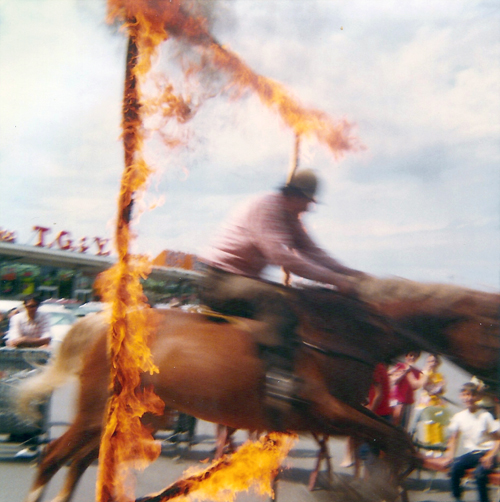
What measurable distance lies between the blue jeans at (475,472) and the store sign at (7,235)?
101 inches

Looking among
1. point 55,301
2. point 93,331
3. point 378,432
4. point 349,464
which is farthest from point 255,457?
point 55,301

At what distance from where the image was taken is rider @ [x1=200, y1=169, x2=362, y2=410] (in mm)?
2209

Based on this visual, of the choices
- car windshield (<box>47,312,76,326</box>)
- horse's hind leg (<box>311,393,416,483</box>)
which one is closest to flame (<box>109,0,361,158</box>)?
horse's hind leg (<box>311,393,416,483</box>)

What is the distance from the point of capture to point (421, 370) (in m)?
2.25

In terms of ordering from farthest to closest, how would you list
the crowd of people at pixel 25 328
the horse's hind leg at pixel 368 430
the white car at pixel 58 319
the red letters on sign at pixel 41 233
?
1. the crowd of people at pixel 25 328
2. the white car at pixel 58 319
3. the red letters on sign at pixel 41 233
4. the horse's hind leg at pixel 368 430

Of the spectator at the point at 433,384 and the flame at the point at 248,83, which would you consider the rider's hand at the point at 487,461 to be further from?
the flame at the point at 248,83

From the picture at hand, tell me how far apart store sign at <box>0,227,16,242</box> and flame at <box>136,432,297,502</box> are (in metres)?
1.50

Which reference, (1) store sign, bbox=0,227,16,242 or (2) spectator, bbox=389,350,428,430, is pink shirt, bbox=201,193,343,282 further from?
(1) store sign, bbox=0,227,16,242

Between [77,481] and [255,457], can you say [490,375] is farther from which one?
[77,481]

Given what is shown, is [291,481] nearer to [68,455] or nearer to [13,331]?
[68,455]

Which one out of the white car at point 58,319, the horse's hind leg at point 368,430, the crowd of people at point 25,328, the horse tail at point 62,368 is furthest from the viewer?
the crowd of people at point 25,328

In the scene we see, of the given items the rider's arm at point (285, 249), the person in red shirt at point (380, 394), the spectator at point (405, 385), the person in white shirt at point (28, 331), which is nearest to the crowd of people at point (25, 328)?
the person in white shirt at point (28, 331)

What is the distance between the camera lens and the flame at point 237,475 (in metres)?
2.21

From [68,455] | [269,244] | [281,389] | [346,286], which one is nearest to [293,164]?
[269,244]
